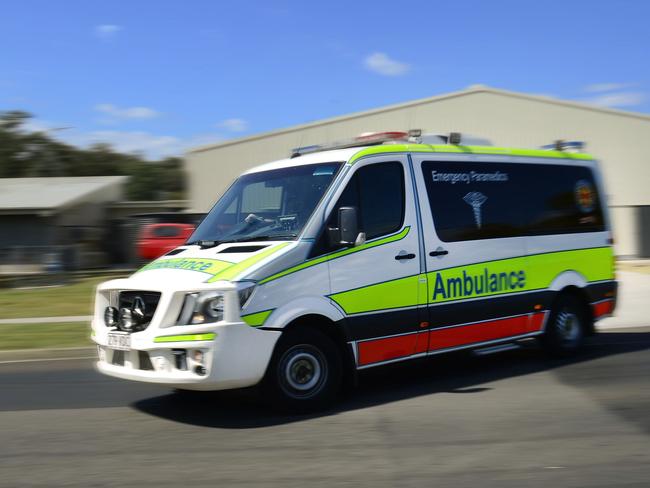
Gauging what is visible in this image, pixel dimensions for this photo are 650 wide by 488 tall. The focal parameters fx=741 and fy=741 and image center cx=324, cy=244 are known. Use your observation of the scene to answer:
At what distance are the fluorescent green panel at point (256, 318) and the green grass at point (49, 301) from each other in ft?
31.0

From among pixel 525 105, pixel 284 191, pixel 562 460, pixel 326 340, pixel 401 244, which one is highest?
pixel 525 105

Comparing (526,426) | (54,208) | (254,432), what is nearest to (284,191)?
(254,432)

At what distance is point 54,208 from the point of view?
27.8 m

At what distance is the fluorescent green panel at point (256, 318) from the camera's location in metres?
5.97

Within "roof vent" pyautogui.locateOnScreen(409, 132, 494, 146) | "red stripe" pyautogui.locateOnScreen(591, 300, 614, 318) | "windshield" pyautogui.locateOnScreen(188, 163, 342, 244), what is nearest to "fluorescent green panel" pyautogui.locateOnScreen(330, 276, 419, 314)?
"windshield" pyautogui.locateOnScreen(188, 163, 342, 244)

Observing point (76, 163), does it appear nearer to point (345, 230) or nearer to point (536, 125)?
point (536, 125)

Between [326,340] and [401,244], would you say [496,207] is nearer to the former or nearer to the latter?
[401,244]

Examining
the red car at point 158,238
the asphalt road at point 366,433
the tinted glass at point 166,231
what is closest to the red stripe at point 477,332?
the asphalt road at point 366,433

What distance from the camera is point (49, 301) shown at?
16.8 m

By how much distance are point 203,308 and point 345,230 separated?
4.63ft

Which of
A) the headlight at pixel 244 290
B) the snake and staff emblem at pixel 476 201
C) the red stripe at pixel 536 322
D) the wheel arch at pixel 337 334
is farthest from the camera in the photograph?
the red stripe at pixel 536 322

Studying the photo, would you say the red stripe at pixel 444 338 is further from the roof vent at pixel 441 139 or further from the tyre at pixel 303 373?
the roof vent at pixel 441 139

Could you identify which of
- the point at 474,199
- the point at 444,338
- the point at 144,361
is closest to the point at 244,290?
the point at 144,361

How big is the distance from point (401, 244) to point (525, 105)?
2315 centimetres
